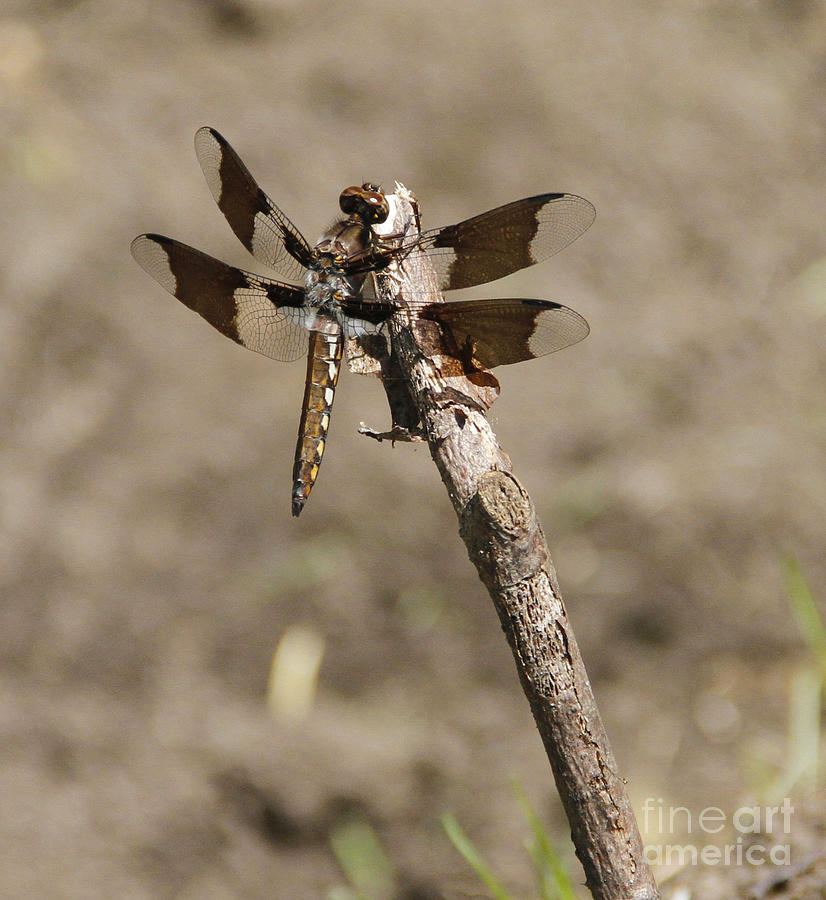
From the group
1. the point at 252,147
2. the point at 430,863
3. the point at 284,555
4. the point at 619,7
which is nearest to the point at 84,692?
the point at 284,555

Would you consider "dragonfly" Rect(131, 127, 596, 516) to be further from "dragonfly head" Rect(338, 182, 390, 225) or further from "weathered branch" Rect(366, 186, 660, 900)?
"weathered branch" Rect(366, 186, 660, 900)

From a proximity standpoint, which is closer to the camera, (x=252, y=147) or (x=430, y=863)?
(x=430, y=863)

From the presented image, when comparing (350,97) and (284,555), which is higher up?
(350,97)

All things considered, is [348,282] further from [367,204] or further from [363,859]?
[363,859]

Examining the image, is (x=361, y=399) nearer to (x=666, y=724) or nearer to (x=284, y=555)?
(x=284, y=555)

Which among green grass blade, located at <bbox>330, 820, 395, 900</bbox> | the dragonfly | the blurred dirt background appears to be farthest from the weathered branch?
green grass blade, located at <bbox>330, 820, 395, 900</bbox>

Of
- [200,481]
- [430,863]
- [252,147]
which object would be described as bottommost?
[430,863]
